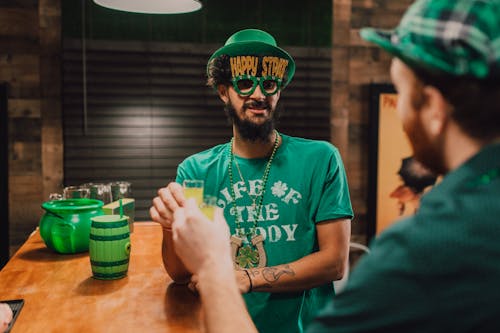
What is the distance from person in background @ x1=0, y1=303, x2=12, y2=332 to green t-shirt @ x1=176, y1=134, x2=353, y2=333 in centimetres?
82

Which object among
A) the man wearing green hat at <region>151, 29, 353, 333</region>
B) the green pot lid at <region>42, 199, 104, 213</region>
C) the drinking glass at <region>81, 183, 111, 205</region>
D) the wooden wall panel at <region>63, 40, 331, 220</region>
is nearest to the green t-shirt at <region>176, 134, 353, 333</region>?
the man wearing green hat at <region>151, 29, 353, 333</region>

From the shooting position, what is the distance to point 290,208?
5.82ft

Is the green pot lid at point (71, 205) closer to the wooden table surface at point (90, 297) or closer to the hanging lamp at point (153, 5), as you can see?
the wooden table surface at point (90, 297)

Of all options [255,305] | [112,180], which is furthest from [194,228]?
[112,180]

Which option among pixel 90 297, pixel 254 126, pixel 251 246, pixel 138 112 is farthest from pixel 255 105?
pixel 138 112

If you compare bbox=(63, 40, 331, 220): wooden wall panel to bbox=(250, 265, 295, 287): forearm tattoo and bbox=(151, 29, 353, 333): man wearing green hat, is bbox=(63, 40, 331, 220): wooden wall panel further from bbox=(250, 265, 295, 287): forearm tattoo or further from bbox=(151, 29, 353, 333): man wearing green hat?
bbox=(250, 265, 295, 287): forearm tattoo

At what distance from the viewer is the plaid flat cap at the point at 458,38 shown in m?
0.69

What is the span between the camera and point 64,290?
5.56 feet

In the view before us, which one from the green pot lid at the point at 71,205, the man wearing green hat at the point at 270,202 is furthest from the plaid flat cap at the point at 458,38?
the green pot lid at the point at 71,205

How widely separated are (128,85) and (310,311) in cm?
268

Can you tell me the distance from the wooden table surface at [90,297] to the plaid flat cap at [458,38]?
41.9 inches

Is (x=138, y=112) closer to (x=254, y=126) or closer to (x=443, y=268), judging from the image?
(x=254, y=126)

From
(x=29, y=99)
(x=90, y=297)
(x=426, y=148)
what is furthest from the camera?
(x=29, y=99)

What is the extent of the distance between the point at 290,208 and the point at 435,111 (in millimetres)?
1051
